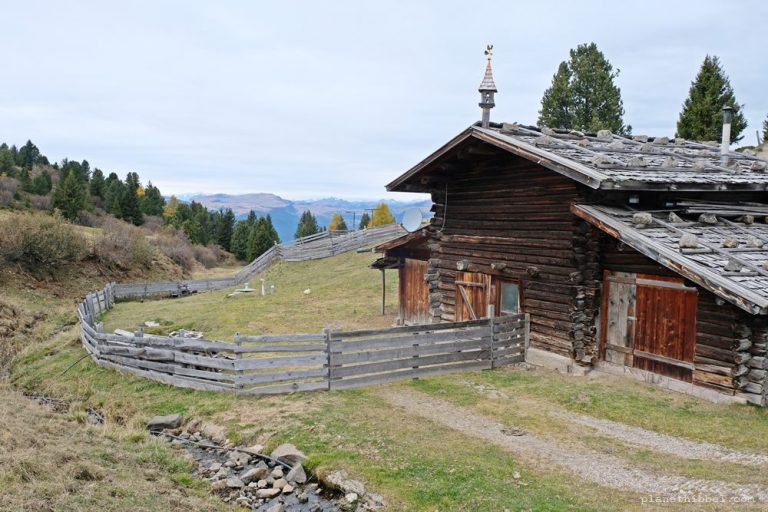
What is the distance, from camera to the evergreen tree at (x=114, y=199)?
68.7 m

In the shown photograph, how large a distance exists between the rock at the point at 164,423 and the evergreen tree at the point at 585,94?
4630 cm

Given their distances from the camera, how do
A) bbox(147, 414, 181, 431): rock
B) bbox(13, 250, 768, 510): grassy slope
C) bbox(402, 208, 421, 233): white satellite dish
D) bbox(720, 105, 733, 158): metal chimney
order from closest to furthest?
bbox(13, 250, 768, 510): grassy slope < bbox(147, 414, 181, 431): rock < bbox(720, 105, 733, 158): metal chimney < bbox(402, 208, 421, 233): white satellite dish

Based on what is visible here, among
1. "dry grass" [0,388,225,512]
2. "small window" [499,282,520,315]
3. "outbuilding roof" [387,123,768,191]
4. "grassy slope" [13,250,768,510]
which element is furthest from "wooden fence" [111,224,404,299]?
"dry grass" [0,388,225,512]

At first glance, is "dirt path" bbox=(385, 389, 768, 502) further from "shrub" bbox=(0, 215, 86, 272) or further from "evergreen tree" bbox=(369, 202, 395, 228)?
"evergreen tree" bbox=(369, 202, 395, 228)

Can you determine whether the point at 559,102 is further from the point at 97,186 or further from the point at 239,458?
the point at 97,186

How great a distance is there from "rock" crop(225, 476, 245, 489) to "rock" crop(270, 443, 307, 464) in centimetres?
76

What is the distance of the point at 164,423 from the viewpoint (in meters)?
12.0

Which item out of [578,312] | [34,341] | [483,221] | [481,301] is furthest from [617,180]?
[34,341]

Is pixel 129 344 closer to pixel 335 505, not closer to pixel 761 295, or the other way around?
pixel 335 505

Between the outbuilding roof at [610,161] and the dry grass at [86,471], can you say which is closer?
the dry grass at [86,471]

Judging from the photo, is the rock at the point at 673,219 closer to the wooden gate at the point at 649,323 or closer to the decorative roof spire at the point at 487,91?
the wooden gate at the point at 649,323

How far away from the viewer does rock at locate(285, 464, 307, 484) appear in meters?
8.98

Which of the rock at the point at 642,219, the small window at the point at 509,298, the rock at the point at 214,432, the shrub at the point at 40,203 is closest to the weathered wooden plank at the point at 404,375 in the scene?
the small window at the point at 509,298

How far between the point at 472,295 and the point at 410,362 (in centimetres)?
511
